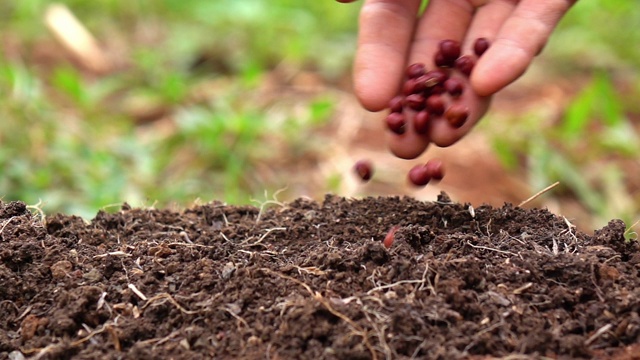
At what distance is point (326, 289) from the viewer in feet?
4.35

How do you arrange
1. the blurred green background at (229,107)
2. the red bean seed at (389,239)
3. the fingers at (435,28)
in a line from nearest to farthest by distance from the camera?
1. the red bean seed at (389,239)
2. the fingers at (435,28)
3. the blurred green background at (229,107)

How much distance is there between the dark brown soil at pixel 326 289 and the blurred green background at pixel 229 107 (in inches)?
32.9

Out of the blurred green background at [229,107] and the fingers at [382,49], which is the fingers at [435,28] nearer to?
the fingers at [382,49]

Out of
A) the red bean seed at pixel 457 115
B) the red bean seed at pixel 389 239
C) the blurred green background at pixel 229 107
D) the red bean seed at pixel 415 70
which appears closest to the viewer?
the red bean seed at pixel 389 239

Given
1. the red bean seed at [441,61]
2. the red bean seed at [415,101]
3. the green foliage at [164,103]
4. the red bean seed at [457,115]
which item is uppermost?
the green foliage at [164,103]

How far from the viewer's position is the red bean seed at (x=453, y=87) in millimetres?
1787

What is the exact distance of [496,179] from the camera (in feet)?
12.1

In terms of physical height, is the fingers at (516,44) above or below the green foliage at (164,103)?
below

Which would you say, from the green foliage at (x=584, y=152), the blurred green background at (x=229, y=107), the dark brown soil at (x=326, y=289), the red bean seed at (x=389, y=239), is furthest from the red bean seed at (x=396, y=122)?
the green foliage at (x=584, y=152)

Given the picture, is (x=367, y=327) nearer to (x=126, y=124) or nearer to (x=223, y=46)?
(x=126, y=124)

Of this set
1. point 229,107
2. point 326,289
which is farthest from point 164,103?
point 326,289

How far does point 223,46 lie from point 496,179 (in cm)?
214

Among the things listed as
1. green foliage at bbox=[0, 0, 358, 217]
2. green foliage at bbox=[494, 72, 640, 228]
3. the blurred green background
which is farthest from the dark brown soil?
green foliage at bbox=[494, 72, 640, 228]

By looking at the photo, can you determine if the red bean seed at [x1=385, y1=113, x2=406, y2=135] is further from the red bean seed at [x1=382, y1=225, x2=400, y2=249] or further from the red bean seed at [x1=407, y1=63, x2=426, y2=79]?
the red bean seed at [x1=382, y1=225, x2=400, y2=249]
